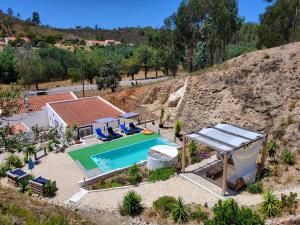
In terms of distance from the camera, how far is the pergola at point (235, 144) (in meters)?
16.9

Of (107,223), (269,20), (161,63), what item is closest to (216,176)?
(107,223)

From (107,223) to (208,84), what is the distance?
1952cm

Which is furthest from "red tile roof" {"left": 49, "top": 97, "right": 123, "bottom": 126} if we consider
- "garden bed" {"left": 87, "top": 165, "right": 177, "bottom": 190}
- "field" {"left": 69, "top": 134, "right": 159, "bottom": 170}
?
"garden bed" {"left": 87, "top": 165, "right": 177, "bottom": 190}

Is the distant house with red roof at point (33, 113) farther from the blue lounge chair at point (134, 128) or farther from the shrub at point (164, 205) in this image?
the shrub at point (164, 205)

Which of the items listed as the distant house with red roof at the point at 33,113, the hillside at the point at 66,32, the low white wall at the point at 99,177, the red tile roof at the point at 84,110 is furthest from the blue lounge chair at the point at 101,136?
the hillside at the point at 66,32

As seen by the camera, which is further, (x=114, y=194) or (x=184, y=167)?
(x=184, y=167)

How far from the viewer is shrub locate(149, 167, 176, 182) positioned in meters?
19.4

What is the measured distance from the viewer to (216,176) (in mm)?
19359

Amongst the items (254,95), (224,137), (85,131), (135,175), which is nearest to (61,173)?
(135,175)

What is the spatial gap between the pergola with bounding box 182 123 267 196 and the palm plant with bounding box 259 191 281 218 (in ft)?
9.44

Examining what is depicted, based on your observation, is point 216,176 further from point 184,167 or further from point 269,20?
point 269,20

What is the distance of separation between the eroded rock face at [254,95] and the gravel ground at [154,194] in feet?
31.0

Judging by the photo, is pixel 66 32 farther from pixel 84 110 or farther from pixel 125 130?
pixel 125 130

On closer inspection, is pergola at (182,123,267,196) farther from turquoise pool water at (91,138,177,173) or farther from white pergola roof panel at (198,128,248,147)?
turquoise pool water at (91,138,177,173)
